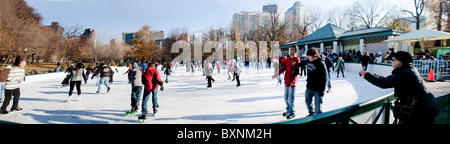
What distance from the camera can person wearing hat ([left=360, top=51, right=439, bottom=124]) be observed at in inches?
87.9

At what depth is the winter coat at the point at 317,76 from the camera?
3.99m

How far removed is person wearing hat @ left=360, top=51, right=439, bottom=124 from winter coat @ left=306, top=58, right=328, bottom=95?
1.59 meters

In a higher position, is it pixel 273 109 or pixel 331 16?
pixel 331 16

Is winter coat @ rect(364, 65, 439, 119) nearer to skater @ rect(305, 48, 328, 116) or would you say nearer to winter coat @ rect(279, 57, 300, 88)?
skater @ rect(305, 48, 328, 116)

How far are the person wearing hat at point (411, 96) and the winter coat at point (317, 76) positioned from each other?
1592 mm

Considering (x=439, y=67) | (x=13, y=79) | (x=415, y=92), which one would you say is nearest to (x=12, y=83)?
(x=13, y=79)

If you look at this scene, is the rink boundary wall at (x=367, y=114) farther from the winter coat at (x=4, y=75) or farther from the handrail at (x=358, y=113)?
the winter coat at (x=4, y=75)

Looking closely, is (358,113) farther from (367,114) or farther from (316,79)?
(316,79)

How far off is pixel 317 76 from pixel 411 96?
1.80m

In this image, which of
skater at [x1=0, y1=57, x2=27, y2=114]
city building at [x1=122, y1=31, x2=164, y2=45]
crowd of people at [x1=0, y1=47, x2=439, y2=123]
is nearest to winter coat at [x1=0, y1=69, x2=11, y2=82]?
crowd of people at [x1=0, y1=47, x2=439, y2=123]
